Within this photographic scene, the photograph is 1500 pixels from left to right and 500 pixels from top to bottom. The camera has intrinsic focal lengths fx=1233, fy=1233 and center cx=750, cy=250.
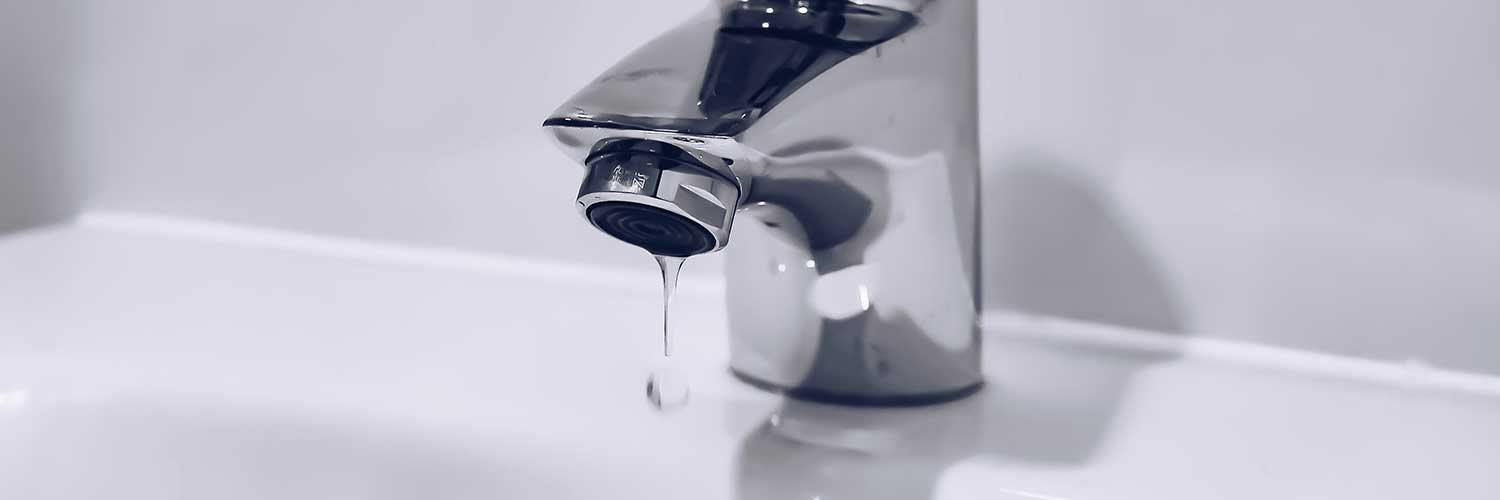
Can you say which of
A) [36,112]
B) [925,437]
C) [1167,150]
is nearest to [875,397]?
[925,437]

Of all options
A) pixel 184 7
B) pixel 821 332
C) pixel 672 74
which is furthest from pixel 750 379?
pixel 184 7

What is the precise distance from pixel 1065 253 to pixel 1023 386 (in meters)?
0.07

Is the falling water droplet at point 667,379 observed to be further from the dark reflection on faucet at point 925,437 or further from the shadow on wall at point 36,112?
the shadow on wall at point 36,112

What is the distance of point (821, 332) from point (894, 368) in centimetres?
3

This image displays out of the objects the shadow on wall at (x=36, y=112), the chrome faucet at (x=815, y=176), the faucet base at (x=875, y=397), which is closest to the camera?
the chrome faucet at (x=815, y=176)

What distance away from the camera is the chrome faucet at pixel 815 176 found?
312 millimetres

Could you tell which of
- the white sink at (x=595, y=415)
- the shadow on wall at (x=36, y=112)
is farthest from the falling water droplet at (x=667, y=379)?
the shadow on wall at (x=36, y=112)

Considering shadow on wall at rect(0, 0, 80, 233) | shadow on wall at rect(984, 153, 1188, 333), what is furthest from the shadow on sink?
shadow on wall at rect(0, 0, 80, 233)

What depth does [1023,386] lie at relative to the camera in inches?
17.5

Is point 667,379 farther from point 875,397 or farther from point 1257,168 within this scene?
point 1257,168

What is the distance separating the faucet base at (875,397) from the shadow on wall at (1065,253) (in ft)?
0.25

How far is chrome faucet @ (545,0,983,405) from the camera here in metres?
0.31

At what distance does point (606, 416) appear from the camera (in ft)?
1.37

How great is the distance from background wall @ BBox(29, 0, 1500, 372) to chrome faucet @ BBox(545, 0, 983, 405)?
8cm
